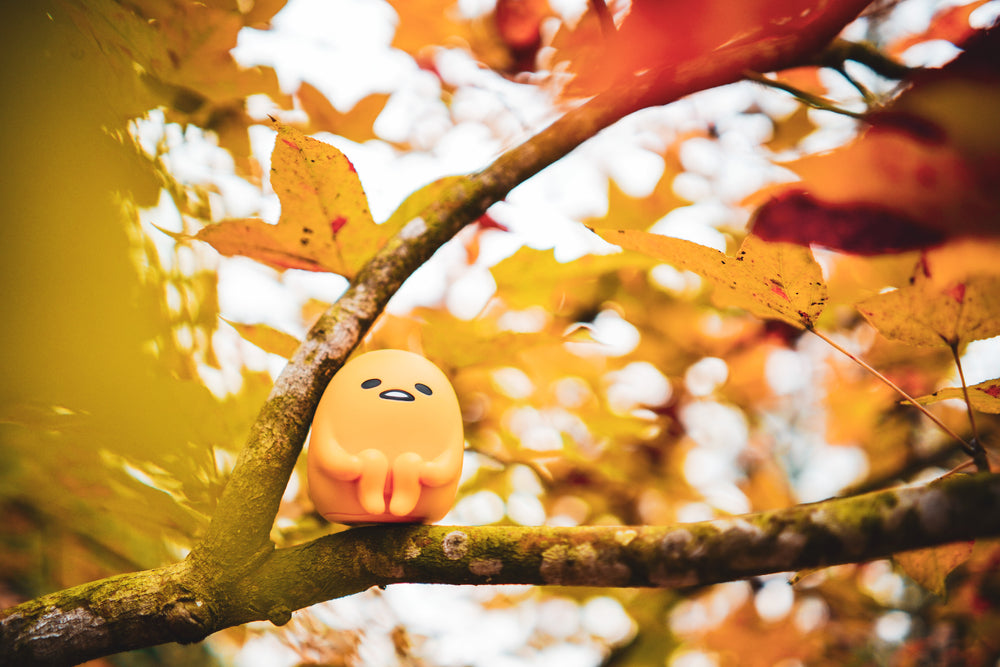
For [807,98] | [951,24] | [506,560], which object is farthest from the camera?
[951,24]

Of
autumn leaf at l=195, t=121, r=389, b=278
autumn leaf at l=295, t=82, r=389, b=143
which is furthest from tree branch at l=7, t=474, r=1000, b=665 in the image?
autumn leaf at l=295, t=82, r=389, b=143

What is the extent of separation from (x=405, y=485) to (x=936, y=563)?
0.37 metres

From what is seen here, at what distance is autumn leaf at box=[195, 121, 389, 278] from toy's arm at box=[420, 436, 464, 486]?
A: 0.18 m

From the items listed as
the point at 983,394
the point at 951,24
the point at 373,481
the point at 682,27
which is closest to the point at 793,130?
the point at 951,24

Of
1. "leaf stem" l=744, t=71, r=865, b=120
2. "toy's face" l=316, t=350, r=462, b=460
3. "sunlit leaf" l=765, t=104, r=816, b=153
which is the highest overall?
"sunlit leaf" l=765, t=104, r=816, b=153

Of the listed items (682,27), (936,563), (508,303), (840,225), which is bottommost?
(936,563)

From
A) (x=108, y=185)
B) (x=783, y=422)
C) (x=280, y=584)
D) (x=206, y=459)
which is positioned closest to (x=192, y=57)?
(x=108, y=185)

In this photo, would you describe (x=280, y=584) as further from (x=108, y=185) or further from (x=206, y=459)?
(x=108, y=185)

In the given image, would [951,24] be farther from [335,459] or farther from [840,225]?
[335,459]

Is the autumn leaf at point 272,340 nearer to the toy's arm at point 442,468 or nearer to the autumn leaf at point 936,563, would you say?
the toy's arm at point 442,468

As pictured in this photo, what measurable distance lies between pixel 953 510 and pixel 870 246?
0.22 meters

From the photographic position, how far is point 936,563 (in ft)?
1.28

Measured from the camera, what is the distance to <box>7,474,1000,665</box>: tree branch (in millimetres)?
261

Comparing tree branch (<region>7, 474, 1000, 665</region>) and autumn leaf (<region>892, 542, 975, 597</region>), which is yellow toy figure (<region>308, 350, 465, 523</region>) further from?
autumn leaf (<region>892, 542, 975, 597</region>)
